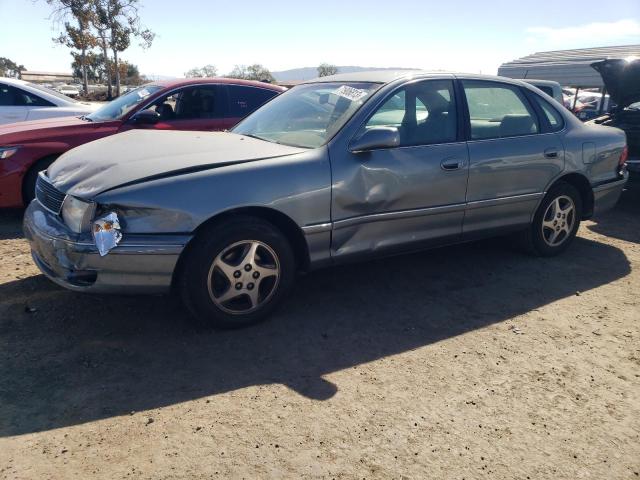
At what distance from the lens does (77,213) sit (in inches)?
126

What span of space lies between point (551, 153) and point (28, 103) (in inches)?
297

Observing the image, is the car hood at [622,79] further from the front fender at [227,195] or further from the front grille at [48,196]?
the front grille at [48,196]

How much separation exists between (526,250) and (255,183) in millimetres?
2944

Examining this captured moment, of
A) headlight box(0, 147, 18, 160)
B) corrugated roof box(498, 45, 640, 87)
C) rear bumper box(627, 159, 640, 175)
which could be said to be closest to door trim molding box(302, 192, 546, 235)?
rear bumper box(627, 159, 640, 175)

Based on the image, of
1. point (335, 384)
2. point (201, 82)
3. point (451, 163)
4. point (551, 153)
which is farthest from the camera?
point (201, 82)

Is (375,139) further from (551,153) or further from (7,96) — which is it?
(7,96)

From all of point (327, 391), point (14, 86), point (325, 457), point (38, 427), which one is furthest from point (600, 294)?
point (14, 86)

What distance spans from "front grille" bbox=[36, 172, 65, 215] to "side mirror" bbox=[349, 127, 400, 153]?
1903 mm

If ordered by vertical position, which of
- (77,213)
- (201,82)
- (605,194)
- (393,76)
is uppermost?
(201,82)

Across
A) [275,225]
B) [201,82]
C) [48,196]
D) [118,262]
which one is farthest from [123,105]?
[118,262]

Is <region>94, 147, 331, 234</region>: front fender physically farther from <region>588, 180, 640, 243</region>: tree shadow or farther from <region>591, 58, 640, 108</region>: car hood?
<region>591, 58, 640, 108</region>: car hood

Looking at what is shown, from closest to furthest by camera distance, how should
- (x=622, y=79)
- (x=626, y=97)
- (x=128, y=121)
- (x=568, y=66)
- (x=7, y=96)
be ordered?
(x=128, y=121), (x=622, y=79), (x=626, y=97), (x=7, y=96), (x=568, y=66)

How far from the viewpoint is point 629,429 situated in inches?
104

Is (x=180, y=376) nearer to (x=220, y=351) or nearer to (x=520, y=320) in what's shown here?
(x=220, y=351)
